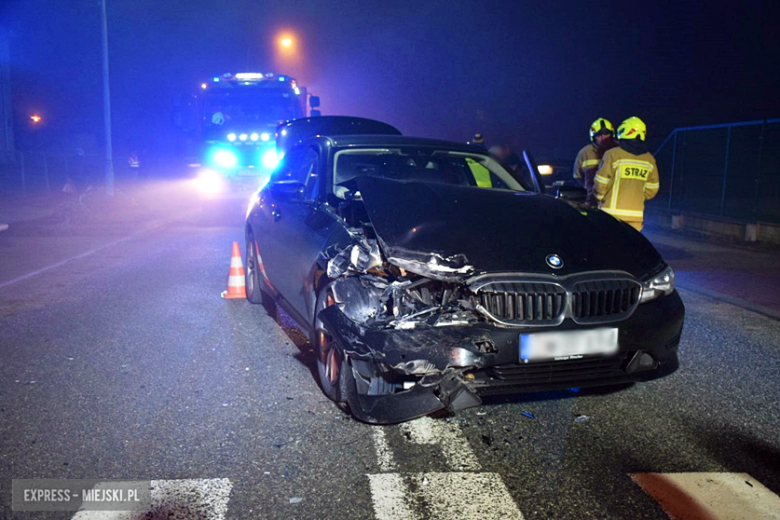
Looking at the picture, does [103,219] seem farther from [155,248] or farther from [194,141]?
[155,248]

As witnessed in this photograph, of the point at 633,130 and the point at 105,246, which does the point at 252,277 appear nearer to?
the point at 633,130

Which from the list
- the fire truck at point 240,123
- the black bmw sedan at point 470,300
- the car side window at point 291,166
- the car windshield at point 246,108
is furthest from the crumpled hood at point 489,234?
the car windshield at point 246,108

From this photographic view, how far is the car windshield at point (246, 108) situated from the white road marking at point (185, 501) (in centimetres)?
1553

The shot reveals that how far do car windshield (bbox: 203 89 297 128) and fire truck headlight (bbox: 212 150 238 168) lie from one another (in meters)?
0.69

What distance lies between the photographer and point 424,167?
19.2 feet

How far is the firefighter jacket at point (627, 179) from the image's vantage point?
24.3 ft

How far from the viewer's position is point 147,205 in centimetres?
2094

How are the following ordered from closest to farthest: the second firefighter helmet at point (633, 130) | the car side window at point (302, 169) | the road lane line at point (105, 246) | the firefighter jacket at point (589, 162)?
the car side window at point (302, 169), the second firefighter helmet at point (633, 130), the firefighter jacket at point (589, 162), the road lane line at point (105, 246)

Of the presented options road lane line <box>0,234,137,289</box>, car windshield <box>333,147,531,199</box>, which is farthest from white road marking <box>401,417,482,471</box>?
road lane line <box>0,234,137,289</box>

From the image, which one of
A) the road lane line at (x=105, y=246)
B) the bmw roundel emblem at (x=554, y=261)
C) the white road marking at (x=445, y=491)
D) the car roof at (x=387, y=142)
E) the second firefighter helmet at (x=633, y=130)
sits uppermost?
the second firefighter helmet at (x=633, y=130)

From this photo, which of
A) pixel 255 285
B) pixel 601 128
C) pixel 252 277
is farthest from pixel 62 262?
pixel 601 128

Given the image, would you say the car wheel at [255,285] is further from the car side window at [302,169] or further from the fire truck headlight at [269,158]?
the fire truck headlight at [269,158]

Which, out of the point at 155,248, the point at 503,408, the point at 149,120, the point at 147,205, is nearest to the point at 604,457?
the point at 503,408

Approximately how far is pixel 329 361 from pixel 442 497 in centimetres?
130
